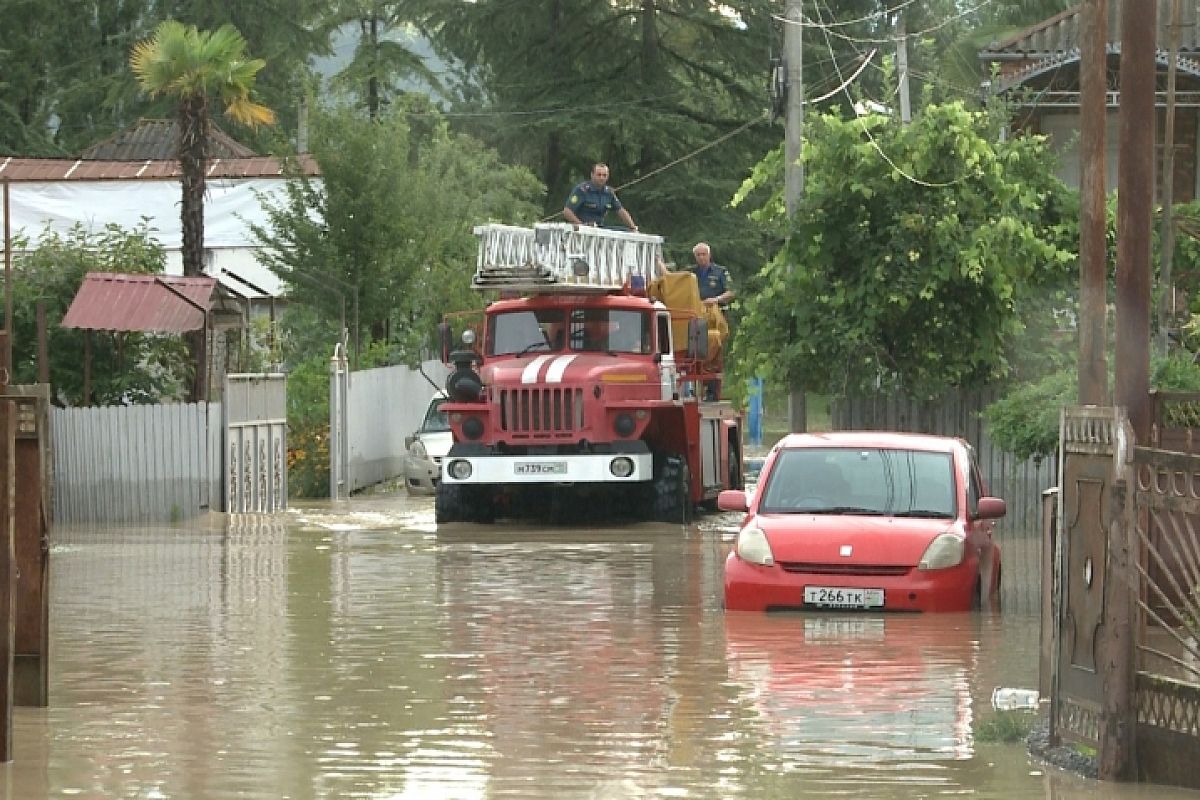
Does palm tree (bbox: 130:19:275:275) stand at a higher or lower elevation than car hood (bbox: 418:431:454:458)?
higher

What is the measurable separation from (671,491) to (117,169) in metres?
30.0

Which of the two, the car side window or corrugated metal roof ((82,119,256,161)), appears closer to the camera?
the car side window

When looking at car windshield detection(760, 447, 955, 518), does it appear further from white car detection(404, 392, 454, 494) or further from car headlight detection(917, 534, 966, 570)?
white car detection(404, 392, 454, 494)

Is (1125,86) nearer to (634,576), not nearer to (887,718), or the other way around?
(887,718)

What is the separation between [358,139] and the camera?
3938cm

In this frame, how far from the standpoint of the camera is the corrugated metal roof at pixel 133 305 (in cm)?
2812

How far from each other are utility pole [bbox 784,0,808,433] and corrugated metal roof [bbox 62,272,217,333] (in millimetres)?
7743

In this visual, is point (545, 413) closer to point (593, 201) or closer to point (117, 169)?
point (593, 201)

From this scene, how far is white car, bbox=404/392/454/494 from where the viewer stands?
3312 cm

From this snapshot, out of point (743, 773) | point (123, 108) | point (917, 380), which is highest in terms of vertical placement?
point (123, 108)

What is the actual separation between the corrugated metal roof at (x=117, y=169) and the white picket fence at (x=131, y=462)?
23.4 metres

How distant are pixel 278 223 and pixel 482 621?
77.8ft

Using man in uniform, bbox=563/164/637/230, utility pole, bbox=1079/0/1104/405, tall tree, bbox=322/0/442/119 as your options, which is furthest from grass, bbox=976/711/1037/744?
tall tree, bbox=322/0/442/119

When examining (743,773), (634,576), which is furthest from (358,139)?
(743,773)
